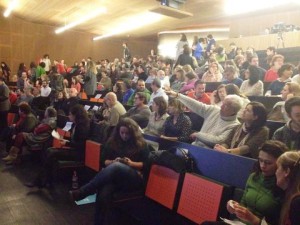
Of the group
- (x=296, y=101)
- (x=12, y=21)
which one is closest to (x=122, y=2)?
(x=12, y=21)

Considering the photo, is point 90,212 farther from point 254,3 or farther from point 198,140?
point 254,3

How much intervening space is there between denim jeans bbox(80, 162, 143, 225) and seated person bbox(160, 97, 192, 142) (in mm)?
595

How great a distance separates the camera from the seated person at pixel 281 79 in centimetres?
396

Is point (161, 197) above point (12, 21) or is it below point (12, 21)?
below

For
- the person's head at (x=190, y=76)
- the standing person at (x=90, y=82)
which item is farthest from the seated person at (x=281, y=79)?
the standing person at (x=90, y=82)

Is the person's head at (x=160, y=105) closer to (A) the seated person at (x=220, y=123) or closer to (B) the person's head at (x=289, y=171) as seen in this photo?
(A) the seated person at (x=220, y=123)

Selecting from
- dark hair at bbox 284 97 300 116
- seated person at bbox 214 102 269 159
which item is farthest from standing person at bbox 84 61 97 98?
dark hair at bbox 284 97 300 116

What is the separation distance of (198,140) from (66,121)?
2.67 metres

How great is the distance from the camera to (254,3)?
28.1 feet

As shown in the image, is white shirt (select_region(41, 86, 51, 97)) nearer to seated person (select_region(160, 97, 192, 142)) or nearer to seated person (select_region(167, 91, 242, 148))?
seated person (select_region(160, 97, 192, 142))

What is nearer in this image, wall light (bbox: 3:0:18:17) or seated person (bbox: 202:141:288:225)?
seated person (bbox: 202:141:288:225)

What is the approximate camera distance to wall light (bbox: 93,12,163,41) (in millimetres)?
10446

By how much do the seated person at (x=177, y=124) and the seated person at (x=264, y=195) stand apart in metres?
1.30

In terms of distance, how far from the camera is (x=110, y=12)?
10172mm
